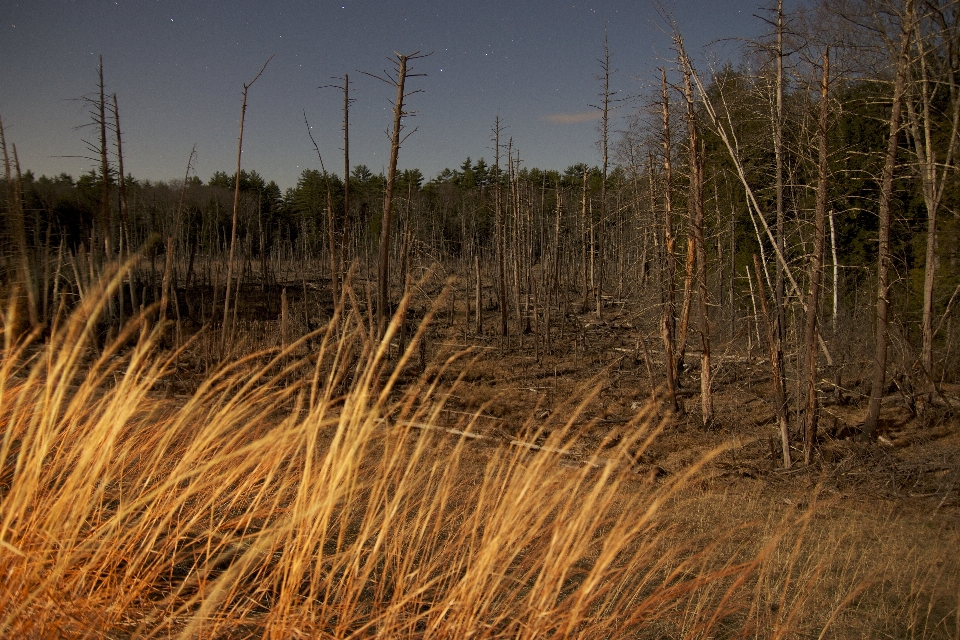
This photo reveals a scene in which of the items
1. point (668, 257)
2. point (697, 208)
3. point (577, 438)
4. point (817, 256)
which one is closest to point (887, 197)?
point (817, 256)

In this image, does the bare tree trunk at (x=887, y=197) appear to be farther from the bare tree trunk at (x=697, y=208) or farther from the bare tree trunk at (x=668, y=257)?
the bare tree trunk at (x=668, y=257)

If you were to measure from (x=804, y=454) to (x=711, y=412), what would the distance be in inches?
109

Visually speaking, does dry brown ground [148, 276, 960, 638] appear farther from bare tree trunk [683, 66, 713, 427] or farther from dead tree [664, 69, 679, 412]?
bare tree trunk [683, 66, 713, 427]

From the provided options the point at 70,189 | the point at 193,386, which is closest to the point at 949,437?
the point at 193,386

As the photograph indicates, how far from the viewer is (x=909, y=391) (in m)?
11.9

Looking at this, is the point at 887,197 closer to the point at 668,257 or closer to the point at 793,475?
the point at 668,257

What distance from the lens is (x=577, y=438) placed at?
6.84 m

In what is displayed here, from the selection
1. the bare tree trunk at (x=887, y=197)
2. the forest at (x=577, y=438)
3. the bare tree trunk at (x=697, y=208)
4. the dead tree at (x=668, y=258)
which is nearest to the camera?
the forest at (x=577, y=438)

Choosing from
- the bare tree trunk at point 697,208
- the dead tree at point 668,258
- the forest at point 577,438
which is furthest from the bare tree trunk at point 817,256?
the dead tree at point 668,258

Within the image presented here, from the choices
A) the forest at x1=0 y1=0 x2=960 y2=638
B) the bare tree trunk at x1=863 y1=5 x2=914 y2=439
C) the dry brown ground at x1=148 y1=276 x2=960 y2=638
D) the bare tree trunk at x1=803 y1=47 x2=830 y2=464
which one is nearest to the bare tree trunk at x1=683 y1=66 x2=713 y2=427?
the forest at x1=0 y1=0 x2=960 y2=638

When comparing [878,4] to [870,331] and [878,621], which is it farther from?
[878,621]

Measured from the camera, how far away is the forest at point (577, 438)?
198cm

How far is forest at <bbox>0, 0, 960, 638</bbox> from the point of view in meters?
1.98

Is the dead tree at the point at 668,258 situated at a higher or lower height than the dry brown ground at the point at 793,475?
higher
